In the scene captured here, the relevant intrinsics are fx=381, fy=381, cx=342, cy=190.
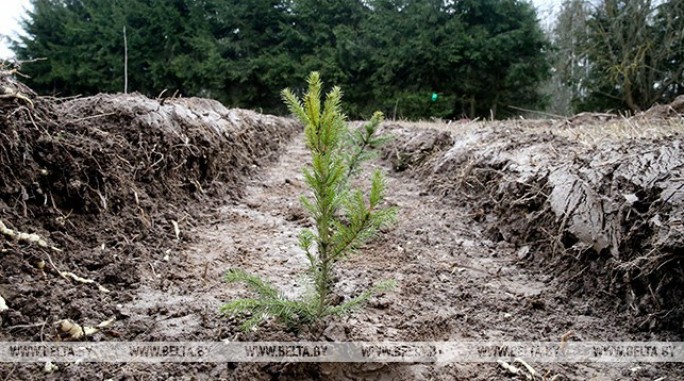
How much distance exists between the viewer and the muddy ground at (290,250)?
143cm

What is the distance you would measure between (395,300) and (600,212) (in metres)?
1.32

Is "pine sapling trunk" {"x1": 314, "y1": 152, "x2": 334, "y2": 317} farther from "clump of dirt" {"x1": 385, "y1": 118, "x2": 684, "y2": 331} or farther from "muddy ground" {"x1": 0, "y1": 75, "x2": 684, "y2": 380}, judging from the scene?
"clump of dirt" {"x1": 385, "y1": 118, "x2": 684, "y2": 331}

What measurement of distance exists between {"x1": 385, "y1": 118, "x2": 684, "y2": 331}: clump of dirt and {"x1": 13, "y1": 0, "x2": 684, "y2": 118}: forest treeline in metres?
12.0

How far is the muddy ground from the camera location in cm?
143

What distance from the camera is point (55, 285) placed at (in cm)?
147

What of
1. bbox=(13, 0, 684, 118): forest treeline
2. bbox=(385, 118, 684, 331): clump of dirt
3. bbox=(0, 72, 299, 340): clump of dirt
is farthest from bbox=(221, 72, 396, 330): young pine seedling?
bbox=(13, 0, 684, 118): forest treeline

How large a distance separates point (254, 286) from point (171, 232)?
46.7 inches

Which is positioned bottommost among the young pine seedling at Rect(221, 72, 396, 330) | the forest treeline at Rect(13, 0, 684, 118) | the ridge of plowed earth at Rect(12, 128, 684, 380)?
the ridge of plowed earth at Rect(12, 128, 684, 380)

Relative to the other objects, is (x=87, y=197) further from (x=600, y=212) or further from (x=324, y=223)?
(x=600, y=212)

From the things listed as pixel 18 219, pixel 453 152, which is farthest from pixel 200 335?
pixel 453 152

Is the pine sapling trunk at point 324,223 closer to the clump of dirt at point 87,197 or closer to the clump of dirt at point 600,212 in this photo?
the clump of dirt at point 87,197

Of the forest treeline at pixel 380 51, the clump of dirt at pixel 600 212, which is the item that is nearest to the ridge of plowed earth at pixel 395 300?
the clump of dirt at pixel 600 212

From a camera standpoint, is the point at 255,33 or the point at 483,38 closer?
the point at 483,38

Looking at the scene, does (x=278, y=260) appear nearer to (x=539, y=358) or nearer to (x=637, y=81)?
(x=539, y=358)
